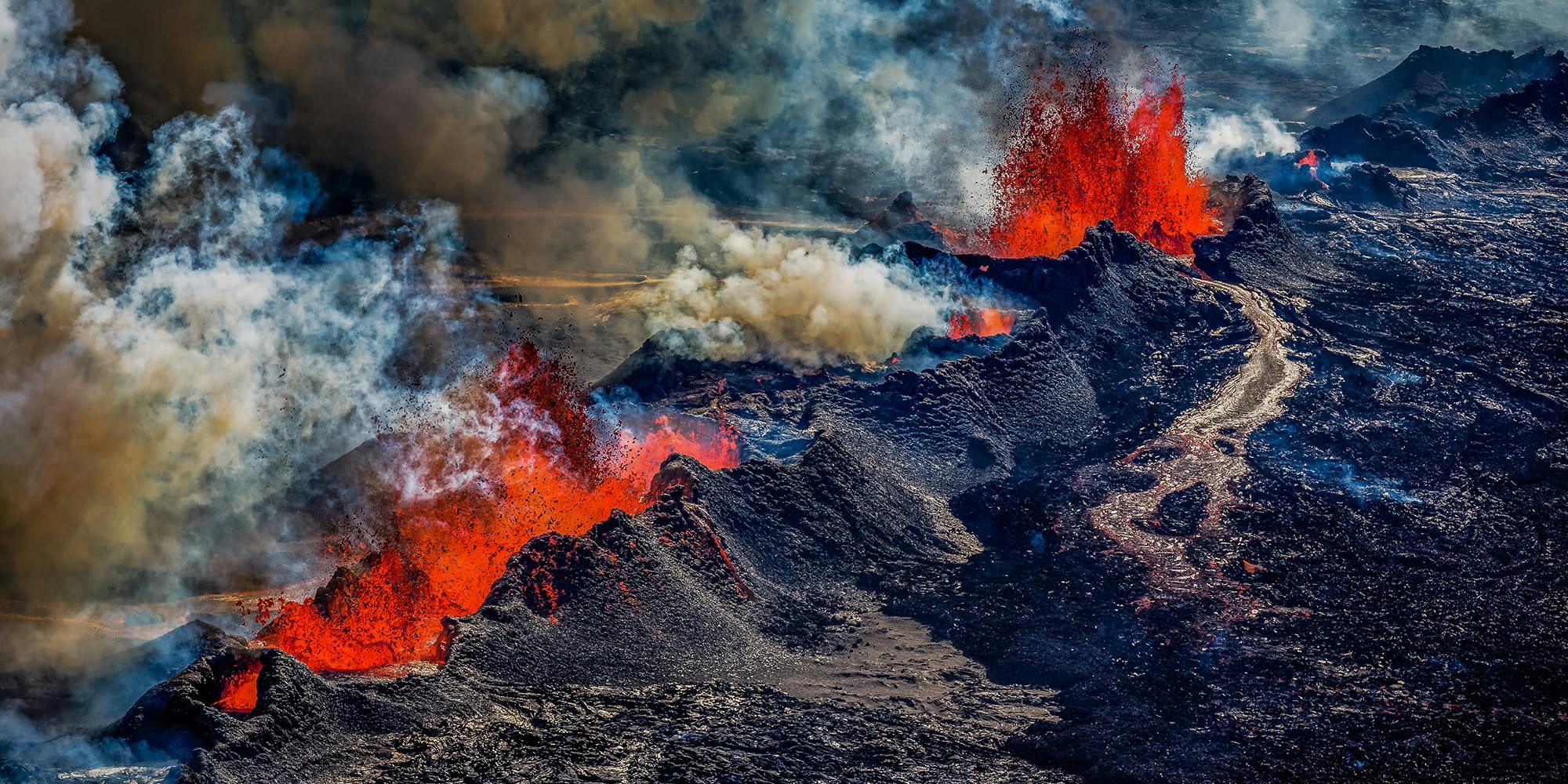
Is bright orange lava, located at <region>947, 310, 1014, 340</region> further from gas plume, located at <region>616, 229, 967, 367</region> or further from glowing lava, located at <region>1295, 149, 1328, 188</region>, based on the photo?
glowing lava, located at <region>1295, 149, 1328, 188</region>

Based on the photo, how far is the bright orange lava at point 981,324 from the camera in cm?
2970

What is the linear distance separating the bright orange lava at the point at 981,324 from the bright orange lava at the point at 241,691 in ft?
55.7

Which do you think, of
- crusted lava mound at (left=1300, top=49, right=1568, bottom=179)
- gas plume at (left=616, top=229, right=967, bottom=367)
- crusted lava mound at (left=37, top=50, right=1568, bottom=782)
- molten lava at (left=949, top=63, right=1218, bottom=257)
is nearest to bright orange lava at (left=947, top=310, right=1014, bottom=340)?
gas plume at (left=616, top=229, right=967, bottom=367)

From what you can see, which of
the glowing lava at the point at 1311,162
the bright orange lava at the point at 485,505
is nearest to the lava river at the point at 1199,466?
the bright orange lava at the point at 485,505

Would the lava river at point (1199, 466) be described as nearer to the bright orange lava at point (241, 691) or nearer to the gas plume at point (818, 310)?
the gas plume at point (818, 310)

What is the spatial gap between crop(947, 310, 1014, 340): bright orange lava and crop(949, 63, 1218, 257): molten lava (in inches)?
235

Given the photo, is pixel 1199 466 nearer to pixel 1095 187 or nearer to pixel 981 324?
pixel 981 324

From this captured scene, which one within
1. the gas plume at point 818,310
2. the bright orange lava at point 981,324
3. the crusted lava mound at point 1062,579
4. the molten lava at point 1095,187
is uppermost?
the molten lava at point 1095,187

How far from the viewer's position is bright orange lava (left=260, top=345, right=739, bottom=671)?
60.6ft

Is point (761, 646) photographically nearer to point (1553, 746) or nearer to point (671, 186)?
point (1553, 746)

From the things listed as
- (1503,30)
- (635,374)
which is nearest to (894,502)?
(635,374)

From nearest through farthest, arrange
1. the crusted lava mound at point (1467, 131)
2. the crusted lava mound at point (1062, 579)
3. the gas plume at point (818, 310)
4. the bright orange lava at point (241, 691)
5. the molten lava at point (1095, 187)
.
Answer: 1. the bright orange lava at point (241, 691)
2. the crusted lava mound at point (1062, 579)
3. the gas plume at point (818, 310)
4. the molten lava at point (1095, 187)
5. the crusted lava mound at point (1467, 131)

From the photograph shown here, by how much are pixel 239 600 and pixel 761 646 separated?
905cm

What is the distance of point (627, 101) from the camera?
159ft
